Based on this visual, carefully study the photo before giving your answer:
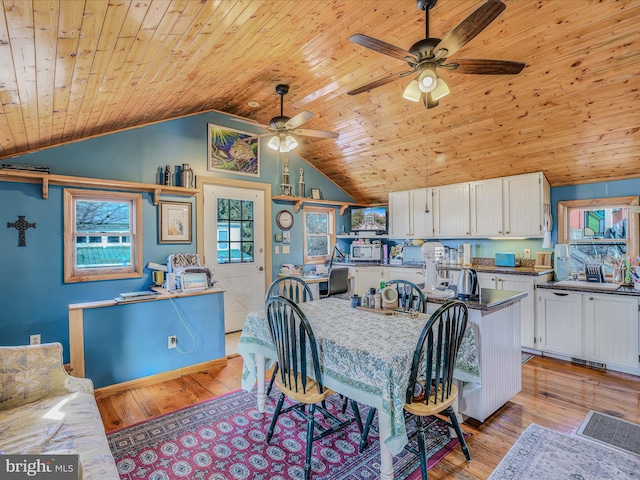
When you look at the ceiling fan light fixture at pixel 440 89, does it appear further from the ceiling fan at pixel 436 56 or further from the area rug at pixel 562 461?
the area rug at pixel 562 461

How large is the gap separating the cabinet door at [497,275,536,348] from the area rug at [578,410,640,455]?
4.75 ft

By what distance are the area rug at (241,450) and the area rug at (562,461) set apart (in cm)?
38

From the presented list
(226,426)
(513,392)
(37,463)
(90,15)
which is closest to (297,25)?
(90,15)

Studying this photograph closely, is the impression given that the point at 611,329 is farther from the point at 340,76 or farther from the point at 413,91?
the point at 340,76

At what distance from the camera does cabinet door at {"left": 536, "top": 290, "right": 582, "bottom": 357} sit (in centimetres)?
361

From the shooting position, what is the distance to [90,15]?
55.2 inches

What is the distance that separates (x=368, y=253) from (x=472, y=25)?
4.38m

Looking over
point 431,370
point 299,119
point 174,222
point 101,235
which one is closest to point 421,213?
point 299,119

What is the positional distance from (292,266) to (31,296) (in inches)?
125

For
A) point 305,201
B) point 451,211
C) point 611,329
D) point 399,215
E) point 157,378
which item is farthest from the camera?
point 399,215

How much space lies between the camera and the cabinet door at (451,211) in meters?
4.86

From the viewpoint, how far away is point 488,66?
2.11 meters

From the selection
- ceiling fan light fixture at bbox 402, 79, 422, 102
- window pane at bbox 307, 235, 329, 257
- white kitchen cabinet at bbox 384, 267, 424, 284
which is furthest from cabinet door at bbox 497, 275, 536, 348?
window pane at bbox 307, 235, 329, 257

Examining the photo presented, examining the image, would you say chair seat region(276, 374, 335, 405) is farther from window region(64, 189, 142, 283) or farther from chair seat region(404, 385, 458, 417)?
window region(64, 189, 142, 283)
